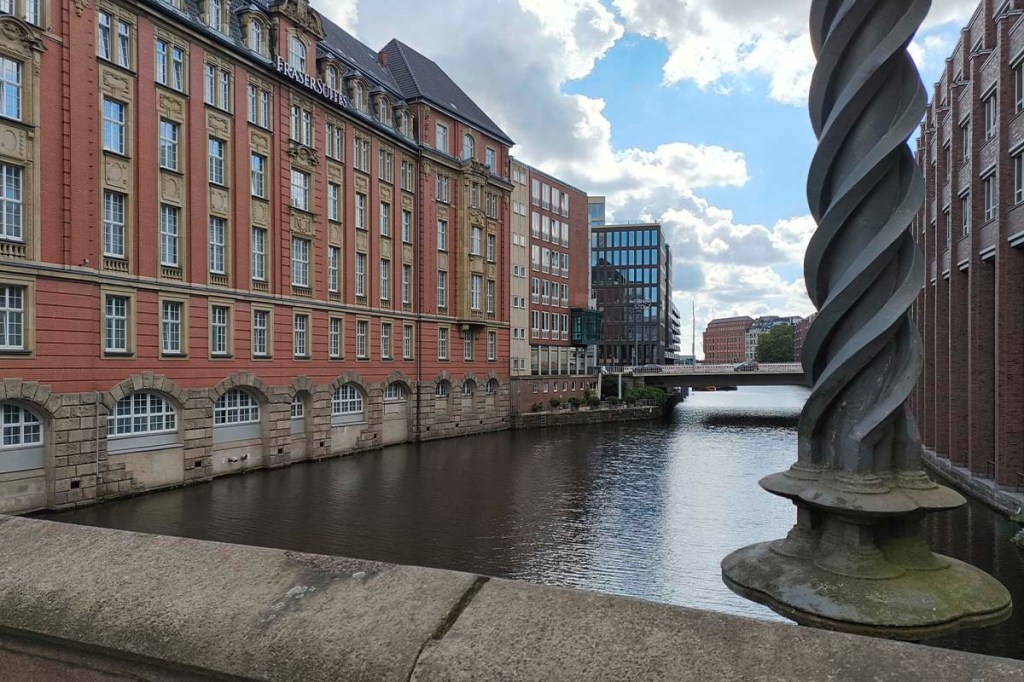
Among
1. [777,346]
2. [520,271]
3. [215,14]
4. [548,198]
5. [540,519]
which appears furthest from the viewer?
[777,346]

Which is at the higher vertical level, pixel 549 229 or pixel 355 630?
pixel 549 229

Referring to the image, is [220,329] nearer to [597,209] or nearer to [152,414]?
[152,414]

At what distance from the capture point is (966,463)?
28766 millimetres

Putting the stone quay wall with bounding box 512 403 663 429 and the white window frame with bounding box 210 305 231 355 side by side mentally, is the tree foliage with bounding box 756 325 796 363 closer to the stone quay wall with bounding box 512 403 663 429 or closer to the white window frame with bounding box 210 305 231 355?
the stone quay wall with bounding box 512 403 663 429

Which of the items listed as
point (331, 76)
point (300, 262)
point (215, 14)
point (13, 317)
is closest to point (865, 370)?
point (13, 317)

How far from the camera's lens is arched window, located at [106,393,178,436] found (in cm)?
2545

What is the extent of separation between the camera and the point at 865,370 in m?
2.62

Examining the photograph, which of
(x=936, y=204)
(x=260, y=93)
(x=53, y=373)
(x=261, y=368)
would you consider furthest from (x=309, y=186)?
(x=936, y=204)

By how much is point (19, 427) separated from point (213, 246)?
10.6 meters

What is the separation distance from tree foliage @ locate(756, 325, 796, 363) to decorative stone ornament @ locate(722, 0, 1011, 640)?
17858 cm

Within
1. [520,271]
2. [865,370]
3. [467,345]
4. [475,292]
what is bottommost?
[467,345]

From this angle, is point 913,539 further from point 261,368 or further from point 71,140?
point 261,368

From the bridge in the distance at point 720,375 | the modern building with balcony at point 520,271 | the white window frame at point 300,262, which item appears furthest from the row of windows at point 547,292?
the white window frame at point 300,262

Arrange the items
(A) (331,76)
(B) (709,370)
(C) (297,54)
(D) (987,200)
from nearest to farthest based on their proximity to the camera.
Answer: (D) (987,200) → (C) (297,54) → (A) (331,76) → (B) (709,370)
